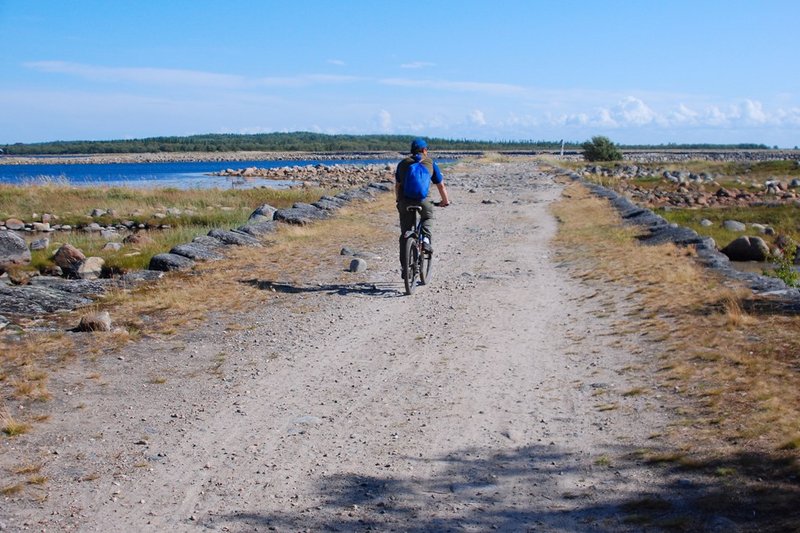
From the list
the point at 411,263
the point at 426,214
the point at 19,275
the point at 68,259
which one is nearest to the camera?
the point at 411,263

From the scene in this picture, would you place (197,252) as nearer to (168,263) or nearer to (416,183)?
(168,263)

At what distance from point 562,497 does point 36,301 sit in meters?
6.90

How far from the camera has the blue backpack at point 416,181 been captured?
992 cm

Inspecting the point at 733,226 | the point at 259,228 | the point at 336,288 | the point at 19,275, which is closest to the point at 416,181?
the point at 336,288

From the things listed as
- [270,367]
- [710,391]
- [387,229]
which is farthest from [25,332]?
[387,229]

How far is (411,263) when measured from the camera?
1007 cm

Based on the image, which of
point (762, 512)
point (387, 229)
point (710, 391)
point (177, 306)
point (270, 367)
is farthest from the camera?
point (387, 229)

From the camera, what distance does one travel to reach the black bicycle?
984 cm

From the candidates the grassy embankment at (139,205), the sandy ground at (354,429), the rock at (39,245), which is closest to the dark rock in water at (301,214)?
the grassy embankment at (139,205)

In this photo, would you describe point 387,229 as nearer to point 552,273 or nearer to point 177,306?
point 552,273

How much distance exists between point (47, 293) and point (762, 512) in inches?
315

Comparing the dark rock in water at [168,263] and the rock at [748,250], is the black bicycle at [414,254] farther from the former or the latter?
the rock at [748,250]

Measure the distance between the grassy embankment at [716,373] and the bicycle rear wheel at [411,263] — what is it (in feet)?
7.81

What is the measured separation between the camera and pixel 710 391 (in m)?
5.57
